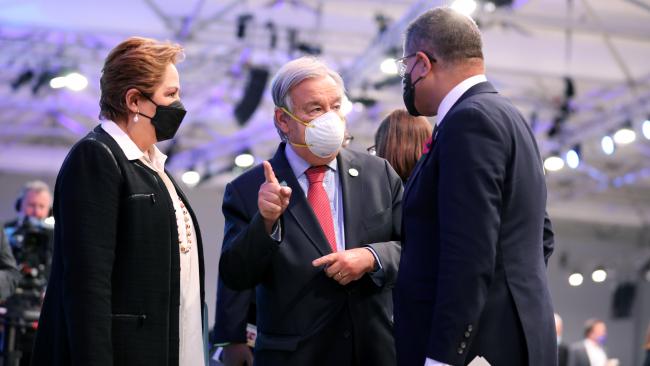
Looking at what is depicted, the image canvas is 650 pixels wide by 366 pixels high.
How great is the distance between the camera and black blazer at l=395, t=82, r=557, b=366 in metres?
2.72

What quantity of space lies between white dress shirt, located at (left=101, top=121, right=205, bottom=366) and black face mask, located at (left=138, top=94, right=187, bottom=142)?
0.08 metres

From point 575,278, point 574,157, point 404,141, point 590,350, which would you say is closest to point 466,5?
point 404,141

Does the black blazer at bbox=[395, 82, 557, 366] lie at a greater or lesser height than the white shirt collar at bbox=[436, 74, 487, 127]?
lesser

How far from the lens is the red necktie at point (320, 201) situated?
3541mm

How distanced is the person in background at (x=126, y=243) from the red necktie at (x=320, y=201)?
0.45 metres

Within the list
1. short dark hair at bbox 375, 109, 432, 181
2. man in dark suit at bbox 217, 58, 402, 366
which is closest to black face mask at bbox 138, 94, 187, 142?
man in dark suit at bbox 217, 58, 402, 366

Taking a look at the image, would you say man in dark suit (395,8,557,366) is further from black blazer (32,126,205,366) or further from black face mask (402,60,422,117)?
black blazer (32,126,205,366)

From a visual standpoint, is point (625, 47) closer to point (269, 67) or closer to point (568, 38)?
point (568, 38)

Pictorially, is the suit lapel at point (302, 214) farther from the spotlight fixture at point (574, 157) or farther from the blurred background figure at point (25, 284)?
the spotlight fixture at point (574, 157)

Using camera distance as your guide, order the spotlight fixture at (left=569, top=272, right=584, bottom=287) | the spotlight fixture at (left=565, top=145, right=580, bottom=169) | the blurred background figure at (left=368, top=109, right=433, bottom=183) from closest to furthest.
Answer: the blurred background figure at (left=368, top=109, right=433, bottom=183), the spotlight fixture at (left=565, top=145, right=580, bottom=169), the spotlight fixture at (left=569, top=272, right=584, bottom=287)

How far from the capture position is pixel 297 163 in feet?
12.0

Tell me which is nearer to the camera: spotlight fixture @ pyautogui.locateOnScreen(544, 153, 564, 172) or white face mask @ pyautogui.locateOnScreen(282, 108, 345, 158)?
white face mask @ pyautogui.locateOnScreen(282, 108, 345, 158)

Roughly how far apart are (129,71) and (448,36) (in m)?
0.99

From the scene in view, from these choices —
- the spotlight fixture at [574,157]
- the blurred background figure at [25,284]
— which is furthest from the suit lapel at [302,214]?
the spotlight fixture at [574,157]
